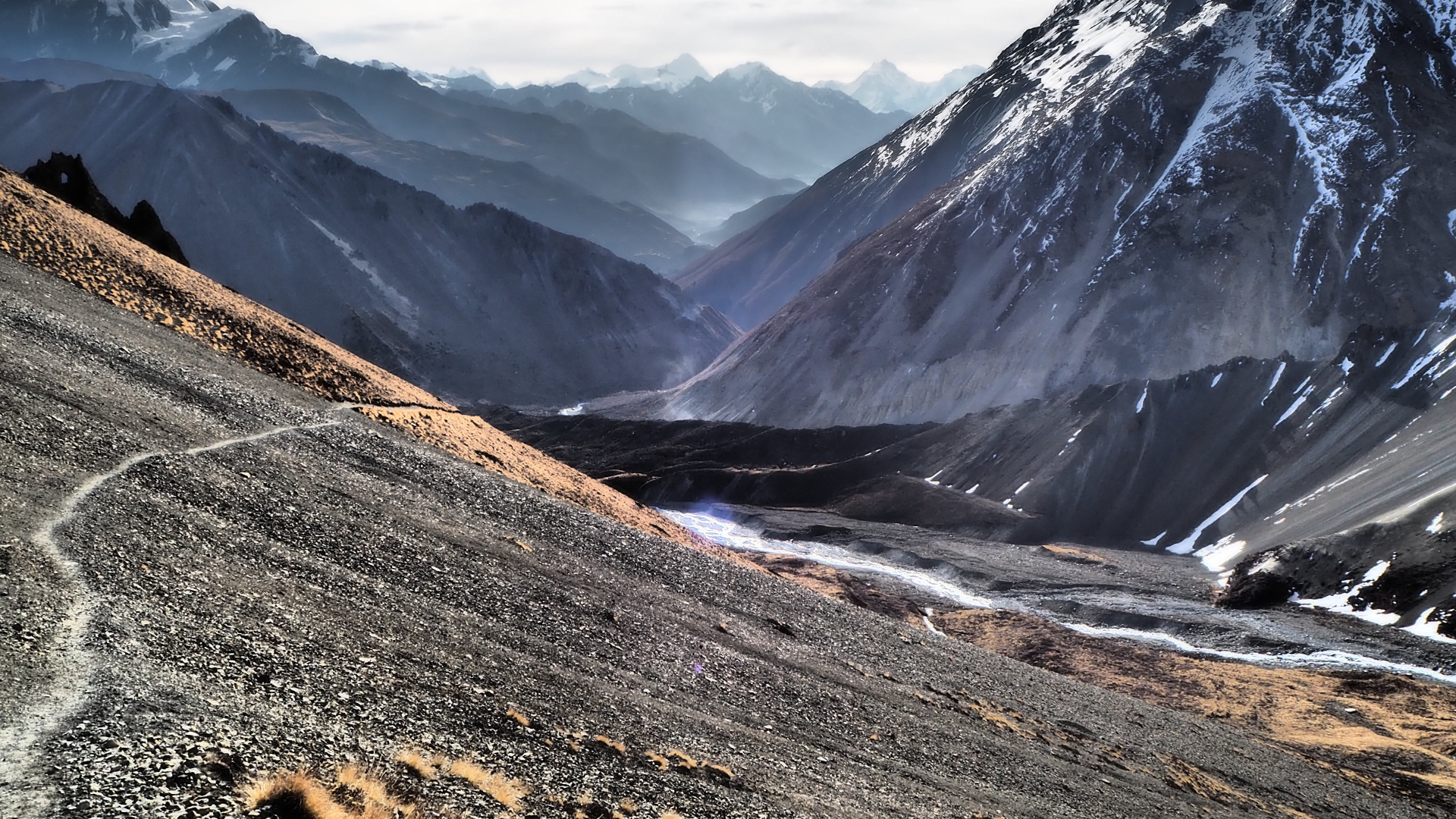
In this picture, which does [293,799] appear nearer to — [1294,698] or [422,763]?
[422,763]

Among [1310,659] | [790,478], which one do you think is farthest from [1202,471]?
[790,478]

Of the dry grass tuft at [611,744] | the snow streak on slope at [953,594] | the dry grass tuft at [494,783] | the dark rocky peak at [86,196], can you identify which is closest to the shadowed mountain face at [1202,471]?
the snow streak on slope at [953,594]

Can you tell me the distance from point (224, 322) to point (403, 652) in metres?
19.4

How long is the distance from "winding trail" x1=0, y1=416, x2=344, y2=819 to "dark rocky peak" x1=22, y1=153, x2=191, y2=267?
30.2 metres

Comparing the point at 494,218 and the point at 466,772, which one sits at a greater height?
the point at 494,218

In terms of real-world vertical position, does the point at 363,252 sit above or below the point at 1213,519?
above

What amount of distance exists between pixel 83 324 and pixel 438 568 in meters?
12.2

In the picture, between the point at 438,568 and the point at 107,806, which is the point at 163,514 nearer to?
the point at 438,568

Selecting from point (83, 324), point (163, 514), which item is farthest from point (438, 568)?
point (83, 324)

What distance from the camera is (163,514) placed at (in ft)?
48.6

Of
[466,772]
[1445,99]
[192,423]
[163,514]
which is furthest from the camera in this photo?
[1445,99]

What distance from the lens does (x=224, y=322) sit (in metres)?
28.1

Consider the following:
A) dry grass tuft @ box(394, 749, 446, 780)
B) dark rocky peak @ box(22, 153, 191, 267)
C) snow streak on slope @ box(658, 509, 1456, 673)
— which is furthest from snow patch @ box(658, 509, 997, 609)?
dry grass tuft @ box(394, 749, 446, 780)

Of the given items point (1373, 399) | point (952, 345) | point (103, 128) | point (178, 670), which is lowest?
point (178, 670)
